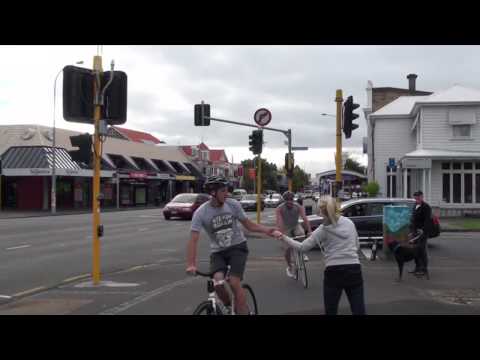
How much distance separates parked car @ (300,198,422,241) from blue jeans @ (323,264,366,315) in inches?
409

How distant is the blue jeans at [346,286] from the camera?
5.23 metres

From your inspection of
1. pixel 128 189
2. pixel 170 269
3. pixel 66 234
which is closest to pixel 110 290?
pixel 170 269

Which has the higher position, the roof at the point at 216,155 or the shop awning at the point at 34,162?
the roof at the point at 216,155

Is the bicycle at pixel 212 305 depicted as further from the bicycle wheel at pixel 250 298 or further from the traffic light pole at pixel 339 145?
the traffic light pole at pixel 339 145

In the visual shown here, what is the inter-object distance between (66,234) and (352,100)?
12.8 m

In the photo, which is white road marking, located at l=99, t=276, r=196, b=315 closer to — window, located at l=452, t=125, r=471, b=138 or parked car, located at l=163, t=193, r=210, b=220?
parked car, located at l=163, t=193, r=210, b=220

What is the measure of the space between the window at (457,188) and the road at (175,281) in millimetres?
13960

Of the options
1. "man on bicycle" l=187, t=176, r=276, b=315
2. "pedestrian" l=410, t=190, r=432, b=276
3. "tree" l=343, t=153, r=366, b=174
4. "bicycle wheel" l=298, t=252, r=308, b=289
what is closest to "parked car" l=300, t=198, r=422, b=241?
"pedestrian" l=410, t=190, r=432, b=276

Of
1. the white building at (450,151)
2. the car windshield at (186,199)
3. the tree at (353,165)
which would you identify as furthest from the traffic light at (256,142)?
the tree at (353,165)

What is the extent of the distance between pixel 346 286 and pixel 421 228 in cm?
616

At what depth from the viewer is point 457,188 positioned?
30734 millimetres

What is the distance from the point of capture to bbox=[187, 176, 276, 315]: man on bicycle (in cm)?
559

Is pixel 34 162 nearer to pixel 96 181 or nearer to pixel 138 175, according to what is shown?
pixel 138 175
